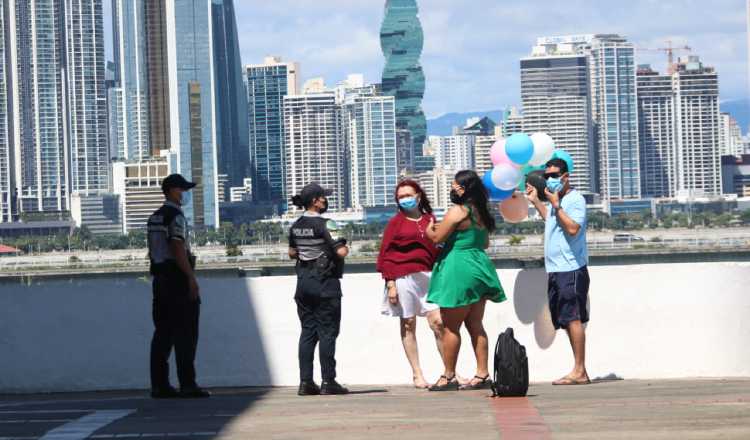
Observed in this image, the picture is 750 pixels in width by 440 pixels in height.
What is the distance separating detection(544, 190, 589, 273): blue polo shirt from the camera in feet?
29.0

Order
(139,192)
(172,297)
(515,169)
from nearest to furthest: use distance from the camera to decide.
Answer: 1. (172,297)
2. (515,169)
3. (139,192)

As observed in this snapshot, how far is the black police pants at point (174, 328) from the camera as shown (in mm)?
8922

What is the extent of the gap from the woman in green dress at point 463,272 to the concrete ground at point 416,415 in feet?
0.99

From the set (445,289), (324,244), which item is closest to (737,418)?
(445,289)

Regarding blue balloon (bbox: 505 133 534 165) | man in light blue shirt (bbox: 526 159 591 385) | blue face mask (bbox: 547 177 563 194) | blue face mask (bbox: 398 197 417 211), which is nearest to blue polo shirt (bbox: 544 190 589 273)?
man in light blue shirt (bbox: 526 159 591 385)

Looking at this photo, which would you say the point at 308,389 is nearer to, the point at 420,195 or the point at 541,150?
the point at 420,195

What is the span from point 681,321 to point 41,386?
13.4 feet

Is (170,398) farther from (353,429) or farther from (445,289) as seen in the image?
(353,429)

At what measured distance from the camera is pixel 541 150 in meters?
10.0

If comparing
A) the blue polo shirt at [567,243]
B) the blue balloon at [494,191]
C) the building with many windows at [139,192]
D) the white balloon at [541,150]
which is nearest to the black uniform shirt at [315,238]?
the blue polo shirt at [567,243]

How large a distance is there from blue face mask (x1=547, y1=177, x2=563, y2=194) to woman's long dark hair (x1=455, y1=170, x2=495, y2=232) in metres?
0.46

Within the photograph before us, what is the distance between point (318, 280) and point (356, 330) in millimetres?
1001

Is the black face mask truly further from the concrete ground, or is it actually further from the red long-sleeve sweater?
the concrete ground

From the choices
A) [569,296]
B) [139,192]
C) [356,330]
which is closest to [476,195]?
[569,296]
